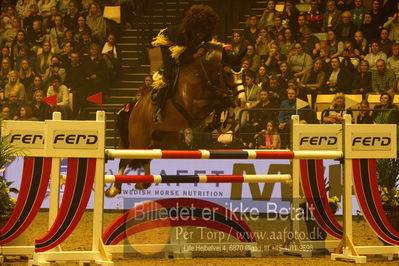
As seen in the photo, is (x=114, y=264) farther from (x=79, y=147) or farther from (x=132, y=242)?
(x=79, y=147)

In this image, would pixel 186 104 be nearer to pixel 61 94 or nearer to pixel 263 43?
pixel 263 43

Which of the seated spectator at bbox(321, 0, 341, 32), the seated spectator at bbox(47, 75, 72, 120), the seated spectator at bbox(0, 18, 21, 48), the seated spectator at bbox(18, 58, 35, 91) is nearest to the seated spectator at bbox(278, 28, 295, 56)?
the seated spectator at bbox(321, 0, 341, 32)

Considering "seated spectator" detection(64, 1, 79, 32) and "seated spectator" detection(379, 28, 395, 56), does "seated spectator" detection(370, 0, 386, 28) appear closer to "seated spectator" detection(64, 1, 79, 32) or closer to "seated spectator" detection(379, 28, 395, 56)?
"seated spectator" detection(379, 28, 395, 56)

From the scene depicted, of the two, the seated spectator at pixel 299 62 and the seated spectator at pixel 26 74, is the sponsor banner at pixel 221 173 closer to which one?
the seated spectator at pixel 299 62

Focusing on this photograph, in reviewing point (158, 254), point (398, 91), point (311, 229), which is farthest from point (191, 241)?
point (398, 91)

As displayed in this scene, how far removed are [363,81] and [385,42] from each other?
1.06m

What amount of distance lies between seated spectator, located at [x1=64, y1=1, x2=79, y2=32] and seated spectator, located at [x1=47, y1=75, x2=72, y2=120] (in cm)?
160

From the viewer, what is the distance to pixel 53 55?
508 inches

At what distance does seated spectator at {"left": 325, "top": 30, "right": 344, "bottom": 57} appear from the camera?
11727 millimetres

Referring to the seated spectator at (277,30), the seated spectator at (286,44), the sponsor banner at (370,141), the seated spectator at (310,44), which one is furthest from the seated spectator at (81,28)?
the sponsor banner at (370,141)

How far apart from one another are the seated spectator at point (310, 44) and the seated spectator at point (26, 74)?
488 cm

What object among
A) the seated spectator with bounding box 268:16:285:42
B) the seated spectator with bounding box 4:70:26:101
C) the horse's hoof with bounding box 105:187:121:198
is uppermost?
the seated spectator with bounding box 268:16:285:42

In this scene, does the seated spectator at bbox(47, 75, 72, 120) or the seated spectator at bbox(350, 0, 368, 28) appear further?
the seated spectator at bbox(350, 0, 368, 28)

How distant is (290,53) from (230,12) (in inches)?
77.3
